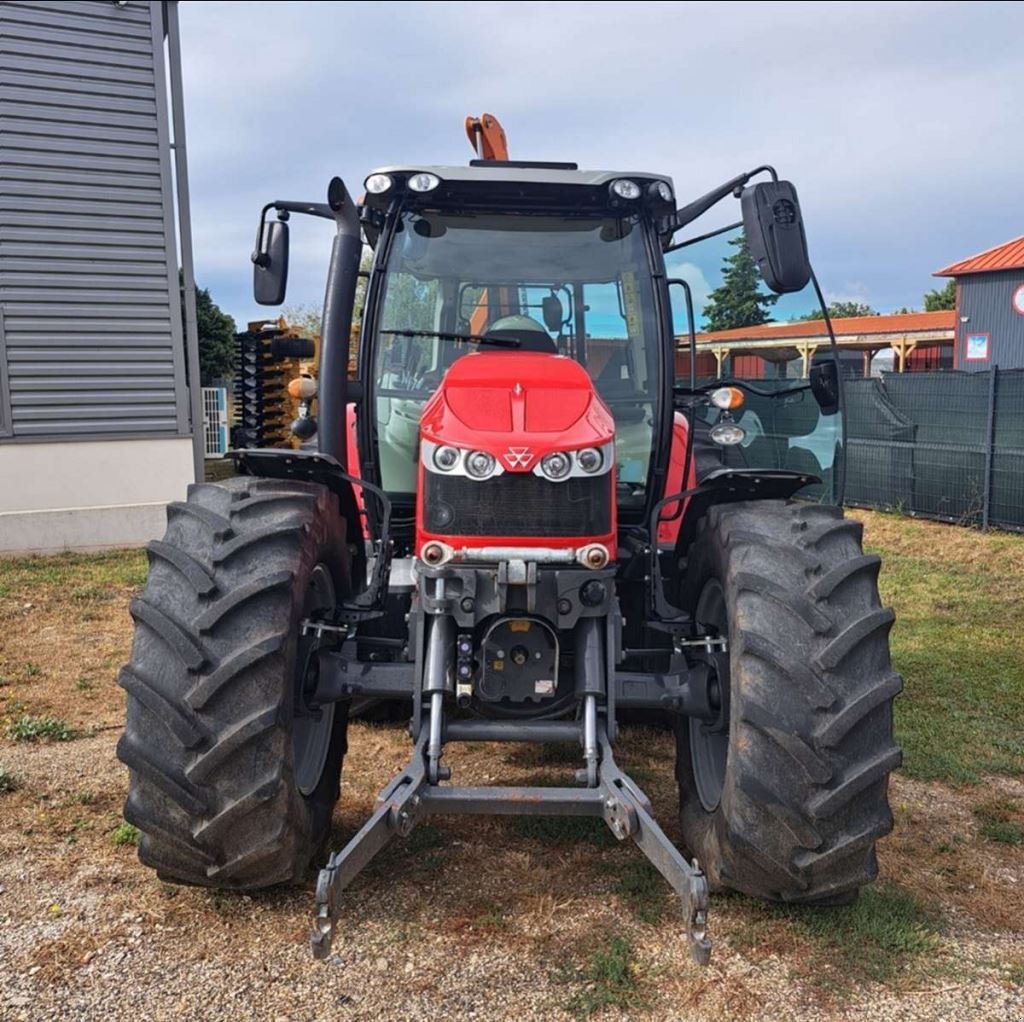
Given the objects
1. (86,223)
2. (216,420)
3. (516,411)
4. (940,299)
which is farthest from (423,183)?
(940,299)

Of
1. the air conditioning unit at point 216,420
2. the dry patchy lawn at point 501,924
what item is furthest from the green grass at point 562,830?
the air conditioning unit at point 216,420

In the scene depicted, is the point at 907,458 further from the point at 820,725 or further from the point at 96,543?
the point at 820,725

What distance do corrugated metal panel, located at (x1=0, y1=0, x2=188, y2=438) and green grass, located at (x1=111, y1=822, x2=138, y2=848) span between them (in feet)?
21.5

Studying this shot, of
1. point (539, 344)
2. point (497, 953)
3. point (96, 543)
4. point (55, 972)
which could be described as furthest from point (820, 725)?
point (96, 543)

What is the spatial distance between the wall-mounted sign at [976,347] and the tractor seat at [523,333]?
27477 millimetres

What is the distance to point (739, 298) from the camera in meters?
4.35

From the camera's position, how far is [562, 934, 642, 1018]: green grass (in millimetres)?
2705

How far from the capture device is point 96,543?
31.3 feet

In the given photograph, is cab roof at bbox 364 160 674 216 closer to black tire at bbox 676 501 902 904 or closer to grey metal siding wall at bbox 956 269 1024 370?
black tire at bbox 676 501 902 904

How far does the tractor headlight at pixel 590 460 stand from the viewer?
121 inches

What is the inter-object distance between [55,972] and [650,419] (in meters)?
2.81

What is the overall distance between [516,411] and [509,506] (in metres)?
0.31

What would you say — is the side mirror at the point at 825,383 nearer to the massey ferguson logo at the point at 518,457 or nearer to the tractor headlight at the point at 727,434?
the tractor headlight at the point at 727,434

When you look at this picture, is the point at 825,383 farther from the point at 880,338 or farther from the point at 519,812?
the point at 880,338
